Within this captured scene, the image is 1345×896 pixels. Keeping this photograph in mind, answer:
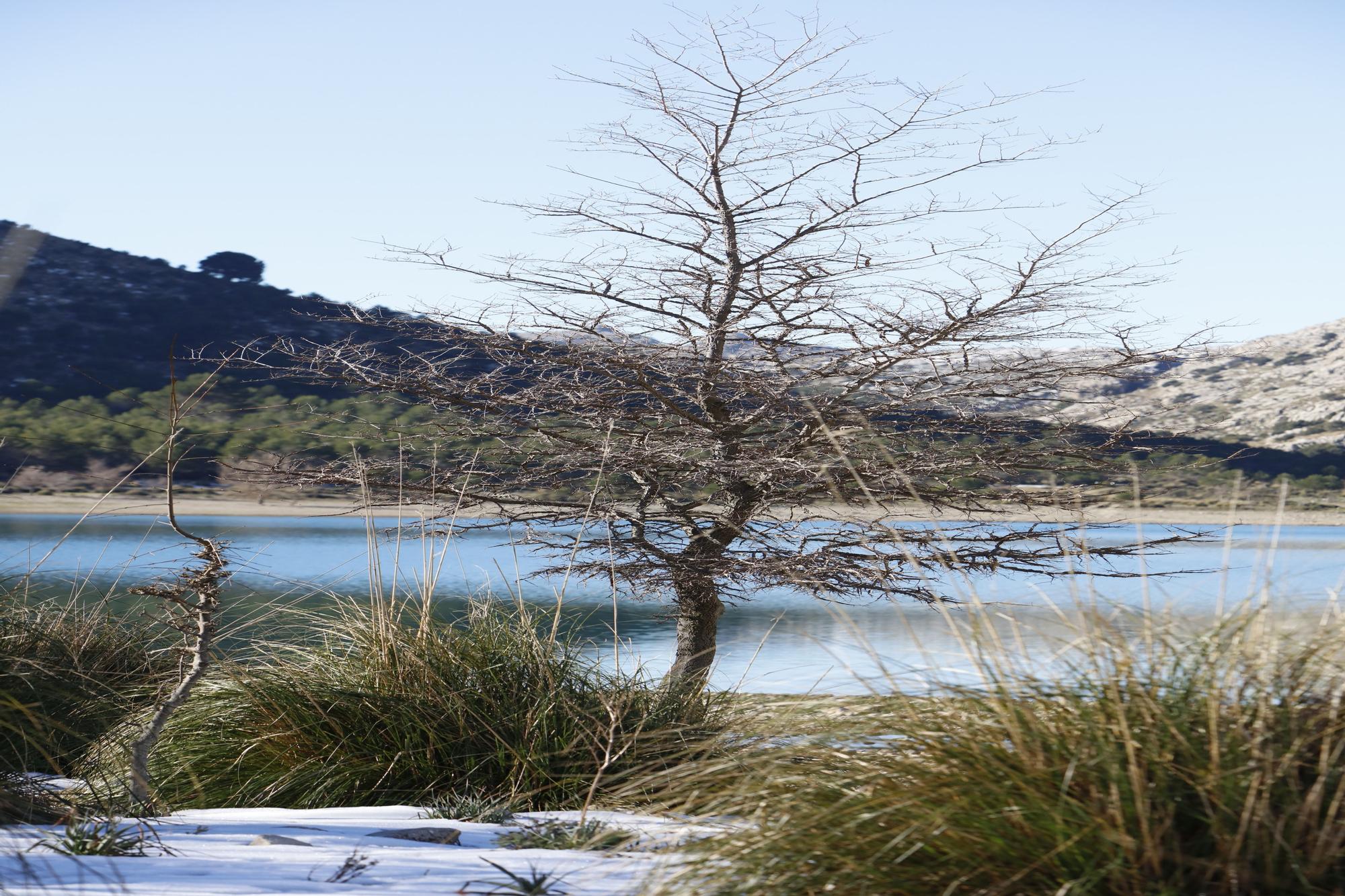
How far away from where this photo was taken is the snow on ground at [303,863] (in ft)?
7.10

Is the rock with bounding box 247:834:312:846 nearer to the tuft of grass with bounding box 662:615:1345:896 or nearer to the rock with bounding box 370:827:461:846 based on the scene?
the rock with bounding box 370:827:461:846

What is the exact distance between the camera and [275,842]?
8.75 ft

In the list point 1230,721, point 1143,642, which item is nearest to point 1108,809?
point 1230,721

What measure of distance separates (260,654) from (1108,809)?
361 centimetres

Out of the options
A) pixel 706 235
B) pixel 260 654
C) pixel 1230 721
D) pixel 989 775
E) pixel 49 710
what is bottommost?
pixel 49 710

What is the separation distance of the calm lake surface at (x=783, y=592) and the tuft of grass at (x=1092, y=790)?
0.16 m

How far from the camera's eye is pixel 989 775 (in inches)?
78.8

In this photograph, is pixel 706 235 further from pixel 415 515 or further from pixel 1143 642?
pixel 1143 642

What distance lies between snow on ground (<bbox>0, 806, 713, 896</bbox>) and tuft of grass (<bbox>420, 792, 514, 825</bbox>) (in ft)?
0.40

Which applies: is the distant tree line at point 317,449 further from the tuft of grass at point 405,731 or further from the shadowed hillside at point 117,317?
the shadowed hillside at point 117,317

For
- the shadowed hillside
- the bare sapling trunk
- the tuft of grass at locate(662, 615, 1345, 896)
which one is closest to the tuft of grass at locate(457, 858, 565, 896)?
the tuft of grass at locate(662, 615, 1345, 896)

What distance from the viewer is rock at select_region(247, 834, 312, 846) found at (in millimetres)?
2645

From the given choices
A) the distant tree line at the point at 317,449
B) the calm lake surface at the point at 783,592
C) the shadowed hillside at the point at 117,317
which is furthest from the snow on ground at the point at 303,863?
the shadowed hillside at the point at 117,317

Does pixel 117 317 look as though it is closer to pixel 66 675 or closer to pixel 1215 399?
pixel 66 675
